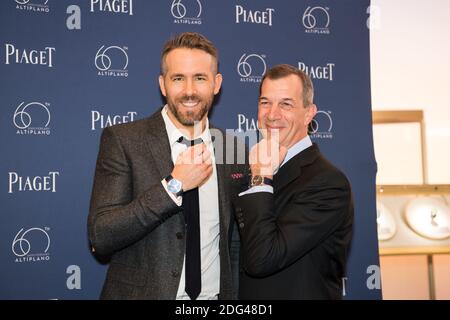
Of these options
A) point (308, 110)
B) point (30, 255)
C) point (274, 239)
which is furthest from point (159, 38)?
point (274, 239)

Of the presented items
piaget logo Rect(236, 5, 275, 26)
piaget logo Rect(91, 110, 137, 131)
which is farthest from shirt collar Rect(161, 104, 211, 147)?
piaget logo Rect(236, 5, 275, 26)

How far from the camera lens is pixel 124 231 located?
5.99ft

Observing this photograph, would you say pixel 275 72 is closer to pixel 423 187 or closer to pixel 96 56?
pixel 96 56

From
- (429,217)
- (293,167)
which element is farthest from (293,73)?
(429,217)

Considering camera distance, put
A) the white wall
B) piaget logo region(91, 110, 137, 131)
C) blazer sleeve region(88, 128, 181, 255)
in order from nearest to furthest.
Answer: blazer sleeve region(88, 128, 181, 255) → piaget logo region(91, 110, 137, 131) → the white wall

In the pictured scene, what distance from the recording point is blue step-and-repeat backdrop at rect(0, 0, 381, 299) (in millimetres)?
2893

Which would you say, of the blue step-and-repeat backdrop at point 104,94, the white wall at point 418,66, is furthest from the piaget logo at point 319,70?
the white wall at point 418,66

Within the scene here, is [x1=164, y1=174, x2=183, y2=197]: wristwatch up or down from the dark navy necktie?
up

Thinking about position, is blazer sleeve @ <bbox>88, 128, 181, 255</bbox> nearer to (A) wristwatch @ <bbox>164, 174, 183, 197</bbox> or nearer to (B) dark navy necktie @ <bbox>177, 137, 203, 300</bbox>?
(A) wristwatch @ <bbox>164, 174, 183, 197</bbox>

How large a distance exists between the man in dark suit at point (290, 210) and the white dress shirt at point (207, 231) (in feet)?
0.41

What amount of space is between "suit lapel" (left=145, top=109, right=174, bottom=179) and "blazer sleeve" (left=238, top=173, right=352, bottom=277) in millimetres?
343

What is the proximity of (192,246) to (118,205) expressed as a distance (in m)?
0.34

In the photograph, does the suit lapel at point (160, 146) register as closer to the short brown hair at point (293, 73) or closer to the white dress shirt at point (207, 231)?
the white dress shirt at point (207, 231)
